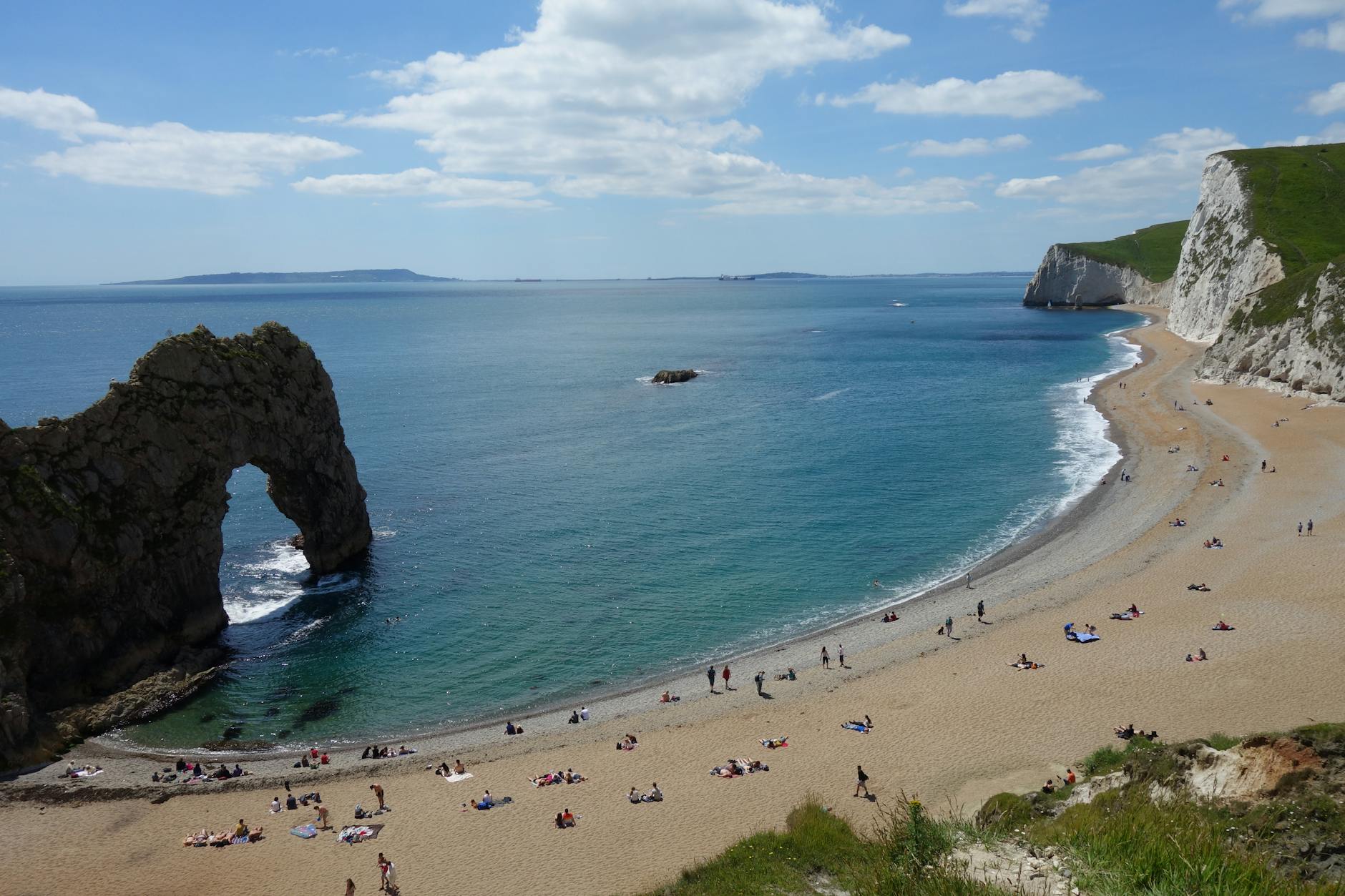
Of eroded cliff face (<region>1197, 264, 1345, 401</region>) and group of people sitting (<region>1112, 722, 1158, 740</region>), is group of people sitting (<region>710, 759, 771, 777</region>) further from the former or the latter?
eroded cliff face (<region>1197, 264, 1345, 401</region>)

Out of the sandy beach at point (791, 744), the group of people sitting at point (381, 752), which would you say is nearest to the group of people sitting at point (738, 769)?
the sandy beach at point (791, 744)

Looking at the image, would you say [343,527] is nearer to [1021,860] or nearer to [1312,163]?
[1021,860]

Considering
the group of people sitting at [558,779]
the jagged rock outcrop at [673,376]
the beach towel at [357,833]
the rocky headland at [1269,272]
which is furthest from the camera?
the jagged rock outcrop at [673,376]

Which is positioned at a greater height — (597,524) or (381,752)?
(597,524)

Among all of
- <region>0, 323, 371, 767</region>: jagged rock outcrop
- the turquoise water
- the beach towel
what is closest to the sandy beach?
the beach towel

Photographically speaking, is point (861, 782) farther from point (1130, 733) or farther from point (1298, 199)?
point (1298, 199)

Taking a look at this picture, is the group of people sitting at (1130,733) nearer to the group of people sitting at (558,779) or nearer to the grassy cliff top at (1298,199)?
the group of people sitting at (558,779)

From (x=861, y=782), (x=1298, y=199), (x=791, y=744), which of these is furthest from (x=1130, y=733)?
(x=1298, y=199)
